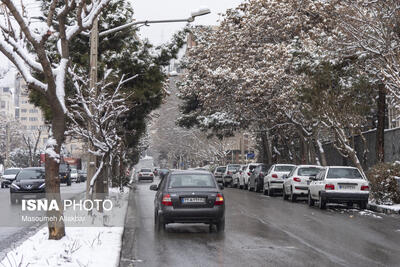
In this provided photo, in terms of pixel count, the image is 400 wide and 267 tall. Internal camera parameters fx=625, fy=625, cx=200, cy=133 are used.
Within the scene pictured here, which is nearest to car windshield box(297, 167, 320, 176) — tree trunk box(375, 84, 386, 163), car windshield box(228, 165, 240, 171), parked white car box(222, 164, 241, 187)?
tree trunk box(375, 84, 386, 163)

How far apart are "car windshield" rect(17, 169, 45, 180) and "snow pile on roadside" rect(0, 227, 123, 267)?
16.6 meters

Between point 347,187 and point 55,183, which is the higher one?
point 55,183

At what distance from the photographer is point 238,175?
141 ft

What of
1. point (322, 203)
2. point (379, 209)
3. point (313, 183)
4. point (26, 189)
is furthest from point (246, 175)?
point (379, 209)

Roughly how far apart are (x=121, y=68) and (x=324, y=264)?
1615 cm

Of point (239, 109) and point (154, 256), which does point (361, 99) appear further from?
point (154, 256)

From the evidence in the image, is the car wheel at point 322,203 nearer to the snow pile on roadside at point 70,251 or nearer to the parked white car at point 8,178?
the snow pile on roadside at point 70,251

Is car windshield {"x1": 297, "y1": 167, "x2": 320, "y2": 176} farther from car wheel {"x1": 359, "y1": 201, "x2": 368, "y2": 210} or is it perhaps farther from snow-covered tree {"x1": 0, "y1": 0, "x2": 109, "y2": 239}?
snow-covered tree {"x1": 0, "y1": 0, "x2": 109, "y2": 239}

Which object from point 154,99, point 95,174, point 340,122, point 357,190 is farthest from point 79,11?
point 340,122

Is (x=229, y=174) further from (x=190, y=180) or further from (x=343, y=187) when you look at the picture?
(x=190, y=180)

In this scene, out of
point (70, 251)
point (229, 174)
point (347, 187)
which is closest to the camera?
point (70, 251)

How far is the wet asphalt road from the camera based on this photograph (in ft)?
33.7

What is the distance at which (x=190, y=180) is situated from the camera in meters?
14.9

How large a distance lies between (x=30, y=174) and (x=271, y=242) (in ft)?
61.5
